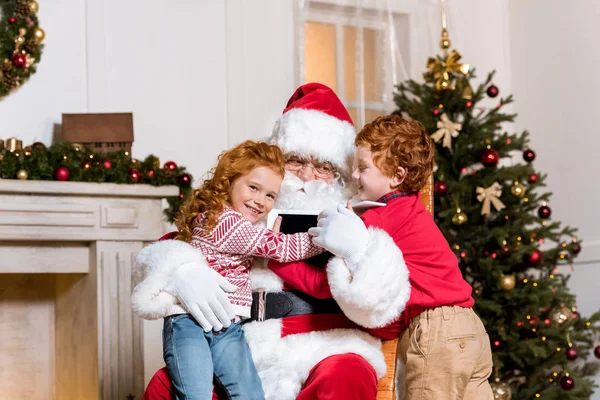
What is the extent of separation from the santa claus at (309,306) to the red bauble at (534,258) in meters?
2.19

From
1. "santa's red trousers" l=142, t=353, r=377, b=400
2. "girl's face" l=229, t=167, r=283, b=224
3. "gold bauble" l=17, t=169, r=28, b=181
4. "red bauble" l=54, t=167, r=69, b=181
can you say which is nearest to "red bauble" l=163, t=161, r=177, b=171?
"red bauble" l=54, t=167, r=69, b=181

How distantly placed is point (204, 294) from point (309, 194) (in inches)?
24.5

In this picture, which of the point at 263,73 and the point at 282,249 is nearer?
the point at 282,249

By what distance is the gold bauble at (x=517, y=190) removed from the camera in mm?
4539

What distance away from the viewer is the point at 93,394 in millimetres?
3920

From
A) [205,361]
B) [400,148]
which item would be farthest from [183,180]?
[205,361]

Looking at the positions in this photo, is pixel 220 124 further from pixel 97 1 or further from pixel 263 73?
pixel 97 1

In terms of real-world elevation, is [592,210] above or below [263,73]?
below

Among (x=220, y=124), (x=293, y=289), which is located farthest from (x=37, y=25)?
(x=293, y=289)

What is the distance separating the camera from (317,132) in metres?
2.85

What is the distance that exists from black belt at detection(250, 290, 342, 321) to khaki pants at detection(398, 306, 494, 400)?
276 millimetres

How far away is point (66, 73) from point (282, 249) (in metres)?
2.49

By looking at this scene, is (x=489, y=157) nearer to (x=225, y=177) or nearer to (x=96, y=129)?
(x=96, y=129)

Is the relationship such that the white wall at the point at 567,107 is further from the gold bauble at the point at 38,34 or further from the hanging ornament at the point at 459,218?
the gold bauble at the point at 38,34
